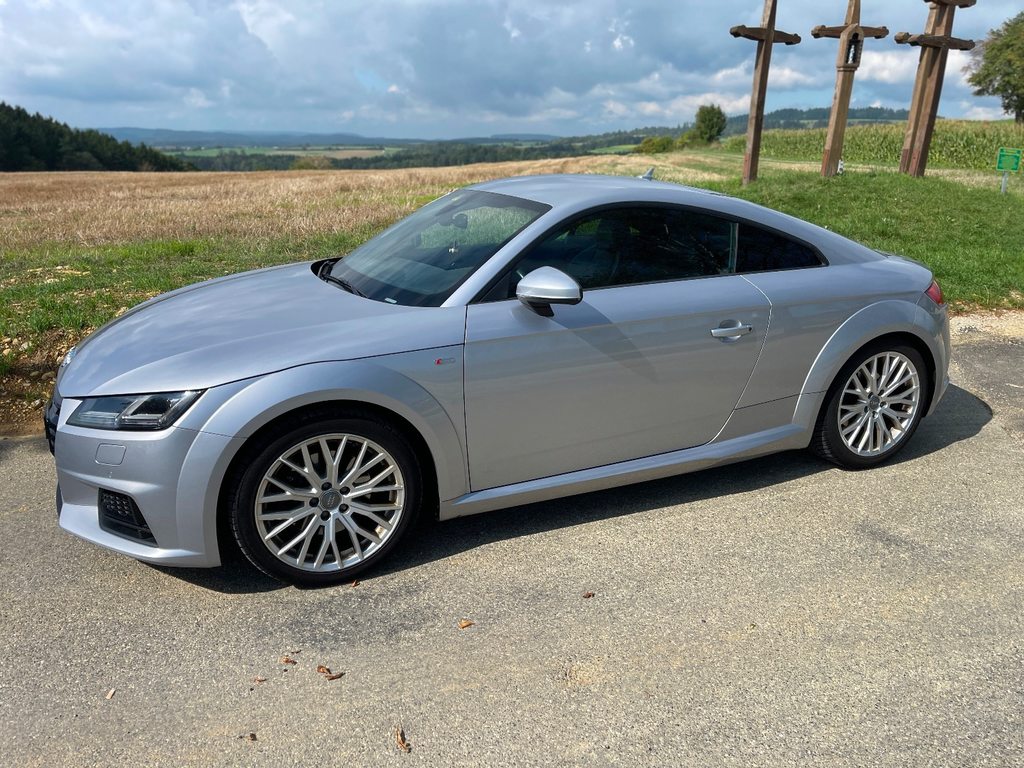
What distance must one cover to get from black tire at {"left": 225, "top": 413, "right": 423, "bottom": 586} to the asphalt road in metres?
0.12

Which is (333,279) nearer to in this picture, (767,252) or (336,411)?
(336,411)

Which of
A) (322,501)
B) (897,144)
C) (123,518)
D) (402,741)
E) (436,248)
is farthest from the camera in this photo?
(897,144)

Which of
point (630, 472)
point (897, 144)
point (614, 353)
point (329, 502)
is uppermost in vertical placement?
point (614, 353)

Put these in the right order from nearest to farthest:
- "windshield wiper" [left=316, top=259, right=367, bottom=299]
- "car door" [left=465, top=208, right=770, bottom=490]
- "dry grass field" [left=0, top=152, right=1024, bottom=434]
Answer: "car door" [left=465, top=208, right=770, bottom=490]
"windshield wiper" [left=316, top=259, right=367, bottom=299]
"dry grass field" [left=0, top=152, right=1024, bottom=434]

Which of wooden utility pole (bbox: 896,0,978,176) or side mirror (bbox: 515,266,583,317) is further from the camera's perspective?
wooden utility pole (bbox: 896,0,978,176)

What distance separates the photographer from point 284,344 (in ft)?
10.7

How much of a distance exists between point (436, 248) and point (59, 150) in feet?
259

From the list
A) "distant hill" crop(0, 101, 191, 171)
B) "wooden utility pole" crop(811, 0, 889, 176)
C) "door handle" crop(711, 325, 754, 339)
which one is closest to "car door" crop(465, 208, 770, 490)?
"door handle" crop(711, 325, 754, 339)

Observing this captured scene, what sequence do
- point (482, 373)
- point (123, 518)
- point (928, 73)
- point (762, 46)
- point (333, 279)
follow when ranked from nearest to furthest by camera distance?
point (123, 518), point (482, 373), point (333, 279), point (762, 46), point (928, 73)

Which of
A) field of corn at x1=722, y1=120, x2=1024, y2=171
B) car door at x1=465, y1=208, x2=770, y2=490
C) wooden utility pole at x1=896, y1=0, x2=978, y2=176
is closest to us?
car door at x1=465, y1=208, x2=770, y2=490

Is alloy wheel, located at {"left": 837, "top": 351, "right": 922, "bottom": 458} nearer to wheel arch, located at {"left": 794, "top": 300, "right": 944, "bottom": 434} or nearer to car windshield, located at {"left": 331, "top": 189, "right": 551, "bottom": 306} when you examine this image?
wheel arch, located at {"left": 794, "top": 300, "right": 944, "bottom": 434}

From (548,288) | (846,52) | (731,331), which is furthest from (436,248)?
(846,52)

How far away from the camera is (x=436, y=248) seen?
4000mm

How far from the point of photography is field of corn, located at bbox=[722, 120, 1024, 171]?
3331cm
